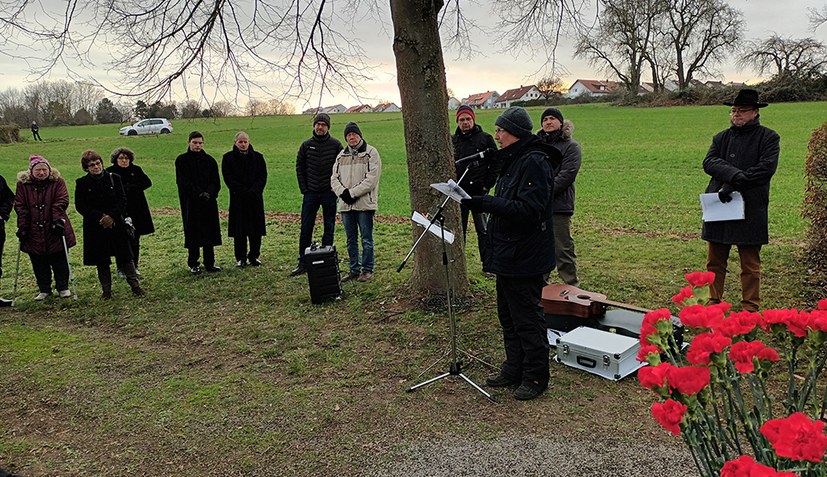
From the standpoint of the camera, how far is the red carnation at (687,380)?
4.89ft

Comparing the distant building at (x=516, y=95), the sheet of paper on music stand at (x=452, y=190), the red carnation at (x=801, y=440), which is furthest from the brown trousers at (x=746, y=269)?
the distant building at (x=516, y=95)


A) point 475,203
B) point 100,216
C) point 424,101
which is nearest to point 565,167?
point 424,101

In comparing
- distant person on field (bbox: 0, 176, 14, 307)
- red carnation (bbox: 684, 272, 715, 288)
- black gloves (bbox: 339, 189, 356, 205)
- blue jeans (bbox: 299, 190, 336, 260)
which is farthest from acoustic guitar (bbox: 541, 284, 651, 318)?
distant person on field (bbox: 0, 176, 14, 307)

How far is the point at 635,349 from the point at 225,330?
4.03m

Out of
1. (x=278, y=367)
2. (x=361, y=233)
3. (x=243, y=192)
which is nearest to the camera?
(x=278, y=367)

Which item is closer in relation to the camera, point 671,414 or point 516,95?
point 671,414

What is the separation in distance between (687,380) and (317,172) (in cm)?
686

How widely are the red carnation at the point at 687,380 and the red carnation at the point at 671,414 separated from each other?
0.16 feet

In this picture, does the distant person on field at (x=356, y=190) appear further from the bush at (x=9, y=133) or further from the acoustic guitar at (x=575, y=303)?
the bush at (x=9, y=133)

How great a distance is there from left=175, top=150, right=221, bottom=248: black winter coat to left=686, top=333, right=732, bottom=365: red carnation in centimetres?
760

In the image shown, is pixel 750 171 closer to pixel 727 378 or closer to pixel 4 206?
pixel 727 378

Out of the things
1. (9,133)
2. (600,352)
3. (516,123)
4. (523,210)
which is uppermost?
(9,133)

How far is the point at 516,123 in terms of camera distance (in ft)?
13.0

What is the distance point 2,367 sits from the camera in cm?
528
